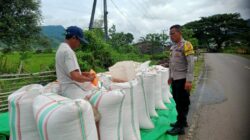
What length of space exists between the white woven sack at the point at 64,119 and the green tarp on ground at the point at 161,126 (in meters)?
1.65

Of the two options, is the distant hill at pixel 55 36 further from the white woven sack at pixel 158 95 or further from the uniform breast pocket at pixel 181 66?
the white woven sack at pixel 158 95

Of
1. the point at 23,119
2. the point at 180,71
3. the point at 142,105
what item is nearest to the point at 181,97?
the point at 180,71

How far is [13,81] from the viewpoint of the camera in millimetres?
6516

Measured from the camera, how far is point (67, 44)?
3176 millimetres

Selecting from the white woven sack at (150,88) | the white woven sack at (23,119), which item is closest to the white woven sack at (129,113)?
the white woven sack at (150,88)

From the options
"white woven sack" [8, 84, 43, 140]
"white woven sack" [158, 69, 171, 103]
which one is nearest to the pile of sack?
"white woven sack" [8, 84, 43, 140]

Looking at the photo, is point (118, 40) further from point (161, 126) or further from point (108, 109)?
point (108, 109)

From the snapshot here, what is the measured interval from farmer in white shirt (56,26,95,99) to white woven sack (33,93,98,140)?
55 cm

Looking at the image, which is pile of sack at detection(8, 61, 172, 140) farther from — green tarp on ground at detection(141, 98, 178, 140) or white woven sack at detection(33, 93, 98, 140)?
green tarp on ground at detection(141, 98, 178, 140)

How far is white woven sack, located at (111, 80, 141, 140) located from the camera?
351 centimetres

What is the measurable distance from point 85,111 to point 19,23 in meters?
15.2

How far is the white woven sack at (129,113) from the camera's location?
3.51 m

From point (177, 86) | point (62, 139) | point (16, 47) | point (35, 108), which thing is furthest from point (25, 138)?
point (16, 47)

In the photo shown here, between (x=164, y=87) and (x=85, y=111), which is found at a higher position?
(x=85, y=111)
